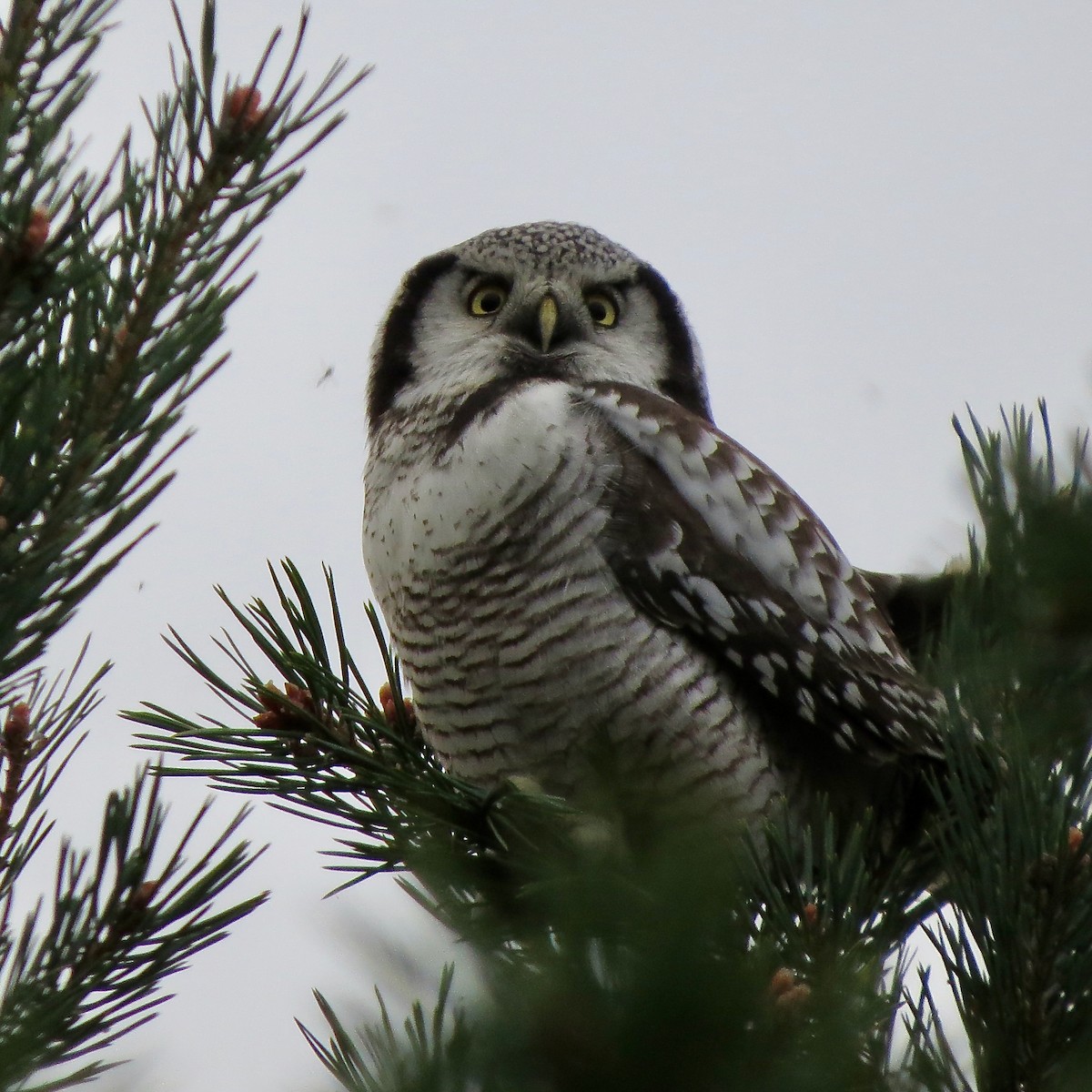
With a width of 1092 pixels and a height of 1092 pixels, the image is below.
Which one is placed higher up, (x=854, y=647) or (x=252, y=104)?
(x=252, y=104)

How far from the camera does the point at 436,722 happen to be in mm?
2828

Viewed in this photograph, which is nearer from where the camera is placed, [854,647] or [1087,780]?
[1087,780]

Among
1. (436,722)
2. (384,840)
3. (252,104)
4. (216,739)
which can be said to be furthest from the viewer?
(436,722)

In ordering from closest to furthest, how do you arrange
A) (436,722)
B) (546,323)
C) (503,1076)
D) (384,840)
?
(503,1076), (384,840), (436,722), (546,323)

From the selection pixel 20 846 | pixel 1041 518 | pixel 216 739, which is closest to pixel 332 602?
pixel 216 739

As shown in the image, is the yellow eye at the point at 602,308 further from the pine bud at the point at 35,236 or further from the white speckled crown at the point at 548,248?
the pine bud at the point at 35,236

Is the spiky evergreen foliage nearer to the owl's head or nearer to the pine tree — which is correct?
the pine tree

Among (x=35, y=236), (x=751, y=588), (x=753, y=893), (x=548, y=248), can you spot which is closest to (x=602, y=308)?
(x=548, y=248)

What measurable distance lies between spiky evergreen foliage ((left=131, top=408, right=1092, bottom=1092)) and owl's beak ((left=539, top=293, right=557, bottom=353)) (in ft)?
4.25

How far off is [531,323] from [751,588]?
3.54 feet

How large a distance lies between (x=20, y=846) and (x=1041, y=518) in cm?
90

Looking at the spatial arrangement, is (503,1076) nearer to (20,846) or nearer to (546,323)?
(20,846)

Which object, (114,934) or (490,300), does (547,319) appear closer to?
(490,300)

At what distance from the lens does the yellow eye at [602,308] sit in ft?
12.1
